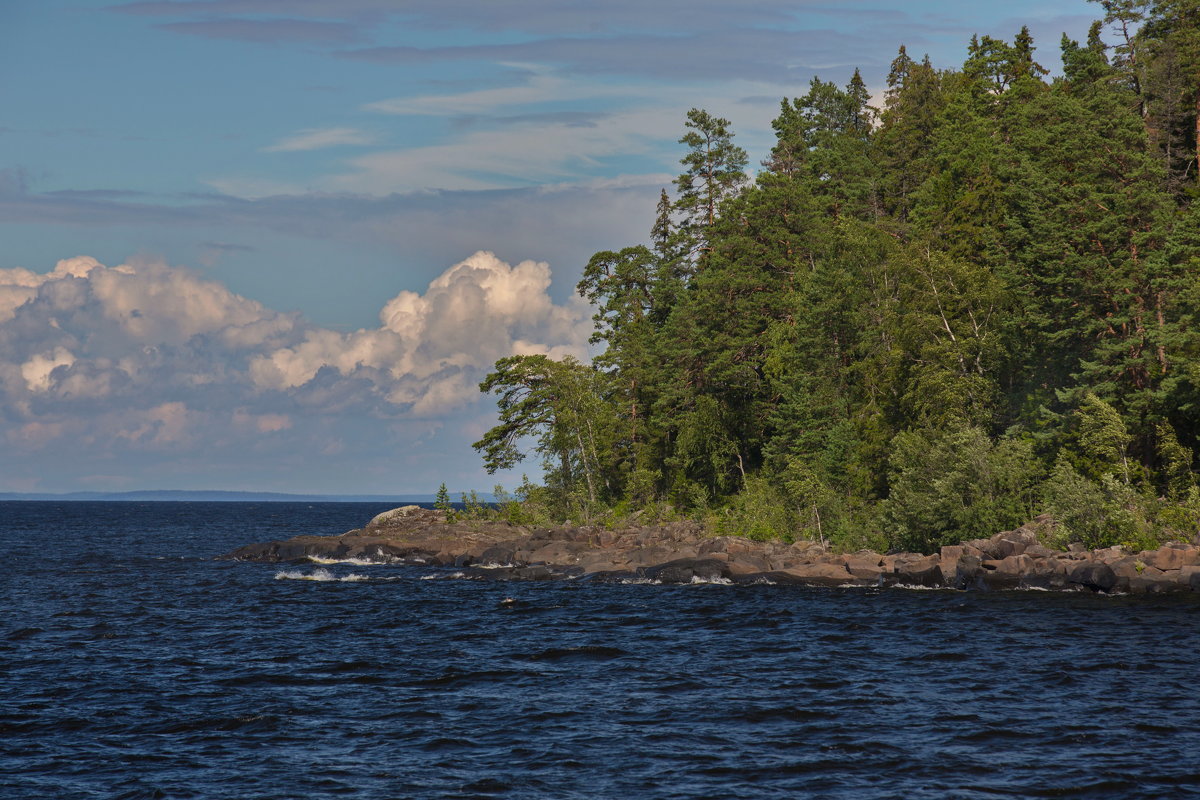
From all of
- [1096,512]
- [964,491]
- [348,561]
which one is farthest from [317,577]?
[1096,512]

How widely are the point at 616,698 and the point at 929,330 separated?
34448mm

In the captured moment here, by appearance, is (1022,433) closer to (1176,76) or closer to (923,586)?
(923,586)

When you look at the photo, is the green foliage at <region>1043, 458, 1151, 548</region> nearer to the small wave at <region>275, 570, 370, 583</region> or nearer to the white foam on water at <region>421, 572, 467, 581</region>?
Answer: the white foam on water at <region>421, 572, 467, 581</region>

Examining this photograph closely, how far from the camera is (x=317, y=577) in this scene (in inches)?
2398

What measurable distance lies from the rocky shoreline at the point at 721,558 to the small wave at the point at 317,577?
626 cm

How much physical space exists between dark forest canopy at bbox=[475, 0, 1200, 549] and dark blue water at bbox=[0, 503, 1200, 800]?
10269 mm

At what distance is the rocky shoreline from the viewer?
40594 millimetres

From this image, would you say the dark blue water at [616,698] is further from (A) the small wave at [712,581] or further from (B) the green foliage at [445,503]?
(B) the green foliage at [445,503]

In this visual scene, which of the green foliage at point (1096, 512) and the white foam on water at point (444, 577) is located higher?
the green foliage at point (1096, 512)

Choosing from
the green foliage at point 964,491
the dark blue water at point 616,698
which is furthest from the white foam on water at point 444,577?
the green foliage at point 964,491

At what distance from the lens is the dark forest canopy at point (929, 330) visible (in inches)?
1850

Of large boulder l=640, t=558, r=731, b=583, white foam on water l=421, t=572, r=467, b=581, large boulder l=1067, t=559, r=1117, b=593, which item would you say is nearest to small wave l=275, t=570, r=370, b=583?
white foam on water l=421, t=572, r=467, b=581

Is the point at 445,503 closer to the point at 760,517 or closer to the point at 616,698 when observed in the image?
the point at 760,517

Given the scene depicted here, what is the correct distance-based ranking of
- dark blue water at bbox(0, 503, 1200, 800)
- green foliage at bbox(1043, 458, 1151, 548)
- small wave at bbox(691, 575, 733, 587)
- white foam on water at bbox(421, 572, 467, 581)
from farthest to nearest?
white foam on water at bbox(421, 572, 467, 581) < small wave at bbox(691, 575, 733, 587) < green foliage at bbox(1043, 458, 1151, 548) < dark blue water at bbox(0, 503, 1200, 800)
